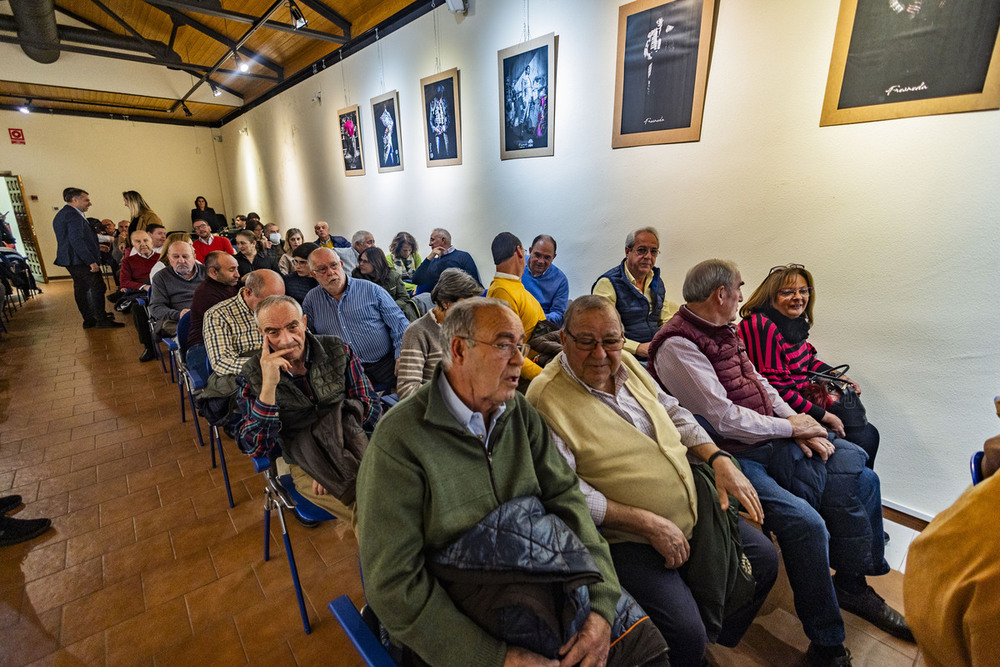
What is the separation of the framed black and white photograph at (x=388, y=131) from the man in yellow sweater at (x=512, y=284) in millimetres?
3586

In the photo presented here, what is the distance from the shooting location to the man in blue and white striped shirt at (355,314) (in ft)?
8.64

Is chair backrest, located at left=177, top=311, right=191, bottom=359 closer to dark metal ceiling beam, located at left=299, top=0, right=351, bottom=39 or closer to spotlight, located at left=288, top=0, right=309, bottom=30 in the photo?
spotlight, located at left=288, top=0, right=309, bottom=30

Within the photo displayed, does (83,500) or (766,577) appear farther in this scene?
(83,500)

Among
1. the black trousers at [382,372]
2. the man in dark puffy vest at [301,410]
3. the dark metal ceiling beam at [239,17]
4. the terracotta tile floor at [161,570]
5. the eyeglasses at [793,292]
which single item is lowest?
the terracotta tile floor at [161,570]

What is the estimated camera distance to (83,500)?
2.61 metres

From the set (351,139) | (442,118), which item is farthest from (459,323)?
(351,139)

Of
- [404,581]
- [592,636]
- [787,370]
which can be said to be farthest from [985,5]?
[404,581]

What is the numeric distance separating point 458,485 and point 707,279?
4.51 feet

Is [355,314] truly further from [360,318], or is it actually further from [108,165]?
[108,165]

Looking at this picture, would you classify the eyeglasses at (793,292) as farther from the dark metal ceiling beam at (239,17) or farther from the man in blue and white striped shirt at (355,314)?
the dark metal ceiling beam at (239,17)

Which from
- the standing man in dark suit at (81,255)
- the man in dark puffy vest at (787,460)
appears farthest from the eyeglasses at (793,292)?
the standing man in dark suit at (81,255)

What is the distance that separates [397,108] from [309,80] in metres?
2.91

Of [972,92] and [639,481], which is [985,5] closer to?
[972,92]

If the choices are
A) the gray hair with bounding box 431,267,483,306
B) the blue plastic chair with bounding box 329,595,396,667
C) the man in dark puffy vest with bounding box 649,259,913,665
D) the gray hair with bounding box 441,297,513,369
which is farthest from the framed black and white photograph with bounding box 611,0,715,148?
the blue plastic chair with bounding box 329,595,396,667
